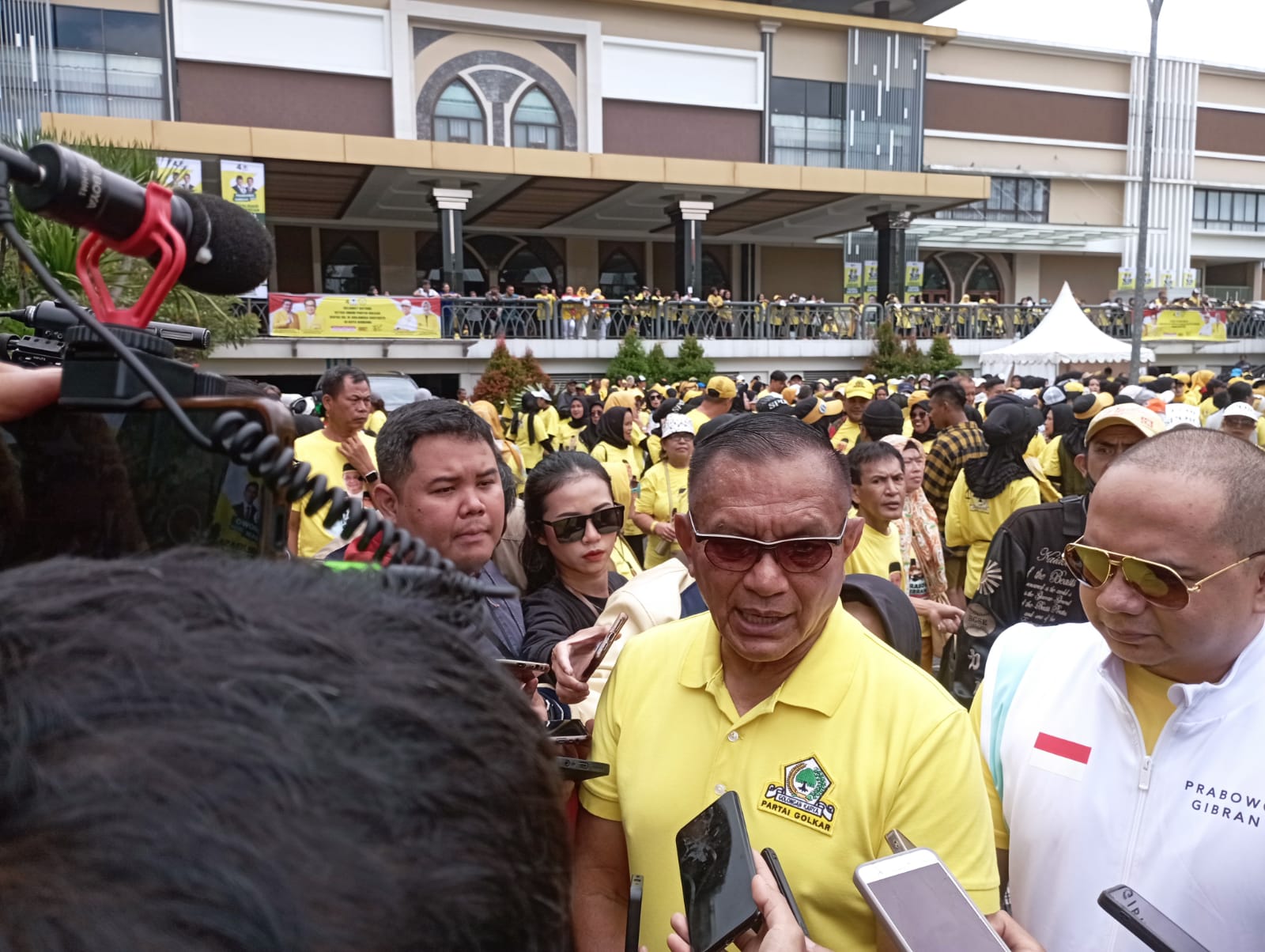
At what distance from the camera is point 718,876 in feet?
4.04

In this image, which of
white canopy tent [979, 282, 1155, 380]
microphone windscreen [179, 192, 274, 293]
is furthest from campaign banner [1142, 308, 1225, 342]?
microphone windscreen [179, 192, 274, 293]

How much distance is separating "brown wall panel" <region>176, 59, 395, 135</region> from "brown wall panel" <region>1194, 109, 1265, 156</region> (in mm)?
31792

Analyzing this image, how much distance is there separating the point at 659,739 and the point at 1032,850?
0.79 metres

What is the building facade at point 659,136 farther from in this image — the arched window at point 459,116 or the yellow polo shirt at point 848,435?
the yellow polo shirt at point 848,435

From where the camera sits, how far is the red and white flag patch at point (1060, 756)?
188 cm

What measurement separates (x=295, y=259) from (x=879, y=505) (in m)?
28.1

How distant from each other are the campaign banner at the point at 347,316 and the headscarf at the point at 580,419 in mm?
9743

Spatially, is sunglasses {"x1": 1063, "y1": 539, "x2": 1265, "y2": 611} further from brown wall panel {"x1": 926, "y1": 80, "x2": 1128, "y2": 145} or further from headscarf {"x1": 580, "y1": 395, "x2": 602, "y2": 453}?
brown wall panel {"x1": 926, "y1": 80, "x2": 1128, "y2": 145}

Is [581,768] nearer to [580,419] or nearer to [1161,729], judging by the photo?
[1161,729]

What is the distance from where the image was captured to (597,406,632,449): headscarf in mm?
7773

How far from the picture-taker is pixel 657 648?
2.01 meters

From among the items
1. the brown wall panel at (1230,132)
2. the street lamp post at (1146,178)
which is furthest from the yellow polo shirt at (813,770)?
the brown wall panel at (1230,132)

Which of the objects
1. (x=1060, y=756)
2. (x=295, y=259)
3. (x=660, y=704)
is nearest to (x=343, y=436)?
(x=660, y=704)

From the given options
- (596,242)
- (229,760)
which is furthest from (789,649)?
(596,242)
